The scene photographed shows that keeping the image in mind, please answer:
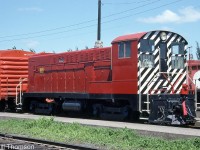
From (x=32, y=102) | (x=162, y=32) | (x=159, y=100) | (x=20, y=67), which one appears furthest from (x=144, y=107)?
(x=20, y=67)

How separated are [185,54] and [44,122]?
7.08 meters

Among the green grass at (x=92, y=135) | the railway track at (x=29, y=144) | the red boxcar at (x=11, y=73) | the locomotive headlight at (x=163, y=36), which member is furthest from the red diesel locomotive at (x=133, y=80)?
the railway track at (x=29, y=144)

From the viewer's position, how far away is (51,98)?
20266mm

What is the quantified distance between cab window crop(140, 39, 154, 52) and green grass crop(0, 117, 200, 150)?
4265 millimetres

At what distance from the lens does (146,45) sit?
612 inches

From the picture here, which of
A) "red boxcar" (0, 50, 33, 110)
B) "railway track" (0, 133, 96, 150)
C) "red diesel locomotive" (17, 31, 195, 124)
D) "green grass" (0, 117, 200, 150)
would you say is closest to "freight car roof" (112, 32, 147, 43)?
"red diesel locomotive" (17, 31, 195, 124)

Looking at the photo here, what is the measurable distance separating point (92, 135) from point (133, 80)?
13.8ft

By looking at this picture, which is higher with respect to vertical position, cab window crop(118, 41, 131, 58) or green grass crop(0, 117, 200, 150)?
cab window crop(118, 41, 131, 58)

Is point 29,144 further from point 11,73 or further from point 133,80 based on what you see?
point 11,73

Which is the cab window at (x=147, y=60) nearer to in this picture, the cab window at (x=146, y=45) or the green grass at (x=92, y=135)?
the cab window at (x=146, y=45)

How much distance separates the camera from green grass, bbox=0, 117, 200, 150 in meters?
9.82

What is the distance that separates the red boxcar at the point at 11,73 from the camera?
2219 centimetres

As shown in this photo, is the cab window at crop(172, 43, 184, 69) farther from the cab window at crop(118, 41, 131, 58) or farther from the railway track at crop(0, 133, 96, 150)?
the railway track at crop(0, 133, 96, 150)

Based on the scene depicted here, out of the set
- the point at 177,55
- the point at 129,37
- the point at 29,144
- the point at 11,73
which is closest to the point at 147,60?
the point at 129,37
